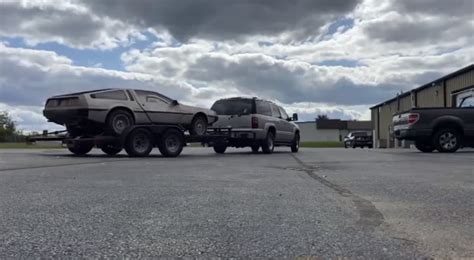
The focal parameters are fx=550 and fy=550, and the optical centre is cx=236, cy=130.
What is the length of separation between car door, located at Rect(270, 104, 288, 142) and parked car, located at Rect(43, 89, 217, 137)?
425 cm

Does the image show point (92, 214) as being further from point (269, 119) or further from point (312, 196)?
point (269, 119)

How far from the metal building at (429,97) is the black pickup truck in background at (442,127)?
6.25 metres

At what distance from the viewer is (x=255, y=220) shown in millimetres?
5348

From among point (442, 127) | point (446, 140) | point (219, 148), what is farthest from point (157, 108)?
point (446, 140)

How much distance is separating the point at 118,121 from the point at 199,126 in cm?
298

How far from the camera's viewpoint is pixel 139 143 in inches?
599

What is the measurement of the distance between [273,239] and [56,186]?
14.0 feet

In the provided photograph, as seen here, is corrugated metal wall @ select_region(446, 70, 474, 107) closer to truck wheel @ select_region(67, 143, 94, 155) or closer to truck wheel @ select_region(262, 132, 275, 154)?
truck wheel @ select_region(262, 132, 275, 154)

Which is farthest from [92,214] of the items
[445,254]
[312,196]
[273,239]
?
[445,254]

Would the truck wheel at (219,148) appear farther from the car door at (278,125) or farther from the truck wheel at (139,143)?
the truck wheel at (139,143)

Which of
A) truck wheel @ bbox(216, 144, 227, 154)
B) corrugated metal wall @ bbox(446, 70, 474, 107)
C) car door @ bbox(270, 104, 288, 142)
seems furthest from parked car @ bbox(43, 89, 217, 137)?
corrugated metal wall @ bbox(446, 70, 474, 107)

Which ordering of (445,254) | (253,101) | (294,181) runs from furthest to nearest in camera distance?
(253,101), (294,181), (445,254)

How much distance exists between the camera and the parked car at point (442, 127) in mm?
18547

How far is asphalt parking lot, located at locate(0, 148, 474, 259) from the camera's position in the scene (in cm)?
432
